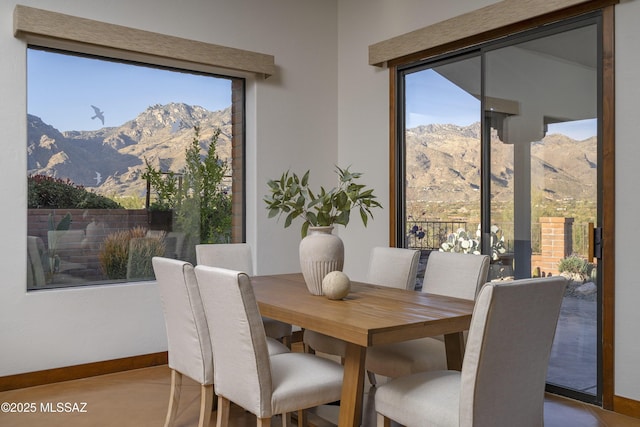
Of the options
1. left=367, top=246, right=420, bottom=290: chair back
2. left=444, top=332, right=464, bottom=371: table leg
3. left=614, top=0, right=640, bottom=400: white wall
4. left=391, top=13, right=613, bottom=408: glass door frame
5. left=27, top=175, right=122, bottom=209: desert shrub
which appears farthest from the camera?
left=27, top=175, right=122, bottom=209: desert shrub

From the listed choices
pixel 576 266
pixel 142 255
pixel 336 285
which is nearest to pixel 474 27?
pixel 576 266

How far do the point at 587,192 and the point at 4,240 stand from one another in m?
3.66

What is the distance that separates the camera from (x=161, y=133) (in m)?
4.49

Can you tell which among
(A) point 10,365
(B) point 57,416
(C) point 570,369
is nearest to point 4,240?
(A) point 10,365

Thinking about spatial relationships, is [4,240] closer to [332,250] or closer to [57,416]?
[57,416]

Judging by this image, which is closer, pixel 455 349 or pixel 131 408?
pixel 455 349

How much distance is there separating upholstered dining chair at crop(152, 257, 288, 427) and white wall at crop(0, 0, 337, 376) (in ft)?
4.81

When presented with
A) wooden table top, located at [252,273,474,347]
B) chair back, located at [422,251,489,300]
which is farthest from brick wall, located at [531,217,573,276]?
wooden table top, located at [252,273,474,347]

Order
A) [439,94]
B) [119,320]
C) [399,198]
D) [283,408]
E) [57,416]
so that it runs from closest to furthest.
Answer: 1. [283,408]
2. [57,416]
3. [119,320]
4. [439,94]
5. [399,198]

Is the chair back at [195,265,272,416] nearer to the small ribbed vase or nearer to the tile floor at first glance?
the small ribbed vase

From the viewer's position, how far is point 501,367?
184 cm

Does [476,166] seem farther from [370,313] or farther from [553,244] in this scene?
[370,313]

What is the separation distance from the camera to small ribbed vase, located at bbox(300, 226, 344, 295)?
2.74 metres

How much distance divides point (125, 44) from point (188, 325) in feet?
7.79
